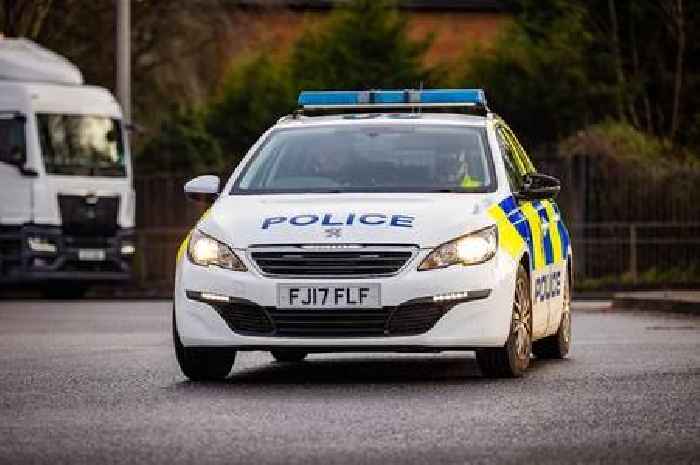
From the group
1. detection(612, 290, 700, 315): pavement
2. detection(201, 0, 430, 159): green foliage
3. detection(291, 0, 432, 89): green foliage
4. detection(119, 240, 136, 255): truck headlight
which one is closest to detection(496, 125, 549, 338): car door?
detection(612, 290, 700, 315): pavement

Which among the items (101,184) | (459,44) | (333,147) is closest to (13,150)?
(101,184)

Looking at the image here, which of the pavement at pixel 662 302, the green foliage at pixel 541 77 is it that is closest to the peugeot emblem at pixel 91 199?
the pavement at pixel 662 302

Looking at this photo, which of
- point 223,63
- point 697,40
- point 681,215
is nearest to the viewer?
point 681,215

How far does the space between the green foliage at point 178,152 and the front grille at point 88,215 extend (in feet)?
23.6

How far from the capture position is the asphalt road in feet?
32.0

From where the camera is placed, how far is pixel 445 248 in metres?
13.2

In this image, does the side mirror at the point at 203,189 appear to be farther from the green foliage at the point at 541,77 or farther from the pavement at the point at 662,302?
the green foliage at the point at 541,77

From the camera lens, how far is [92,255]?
106 ft

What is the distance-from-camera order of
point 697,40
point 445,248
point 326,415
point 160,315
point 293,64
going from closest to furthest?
point 326,415, point 445,248, point 160,315, point 697,40, point 293,64

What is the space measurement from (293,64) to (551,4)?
18.9 ft

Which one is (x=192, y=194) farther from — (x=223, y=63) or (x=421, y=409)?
(x=223, y=63)

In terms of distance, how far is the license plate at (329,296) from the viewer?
A: 1303 centimetres

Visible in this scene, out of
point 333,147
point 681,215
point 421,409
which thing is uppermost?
point 333,147

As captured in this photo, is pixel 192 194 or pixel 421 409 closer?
pixel 421 409
